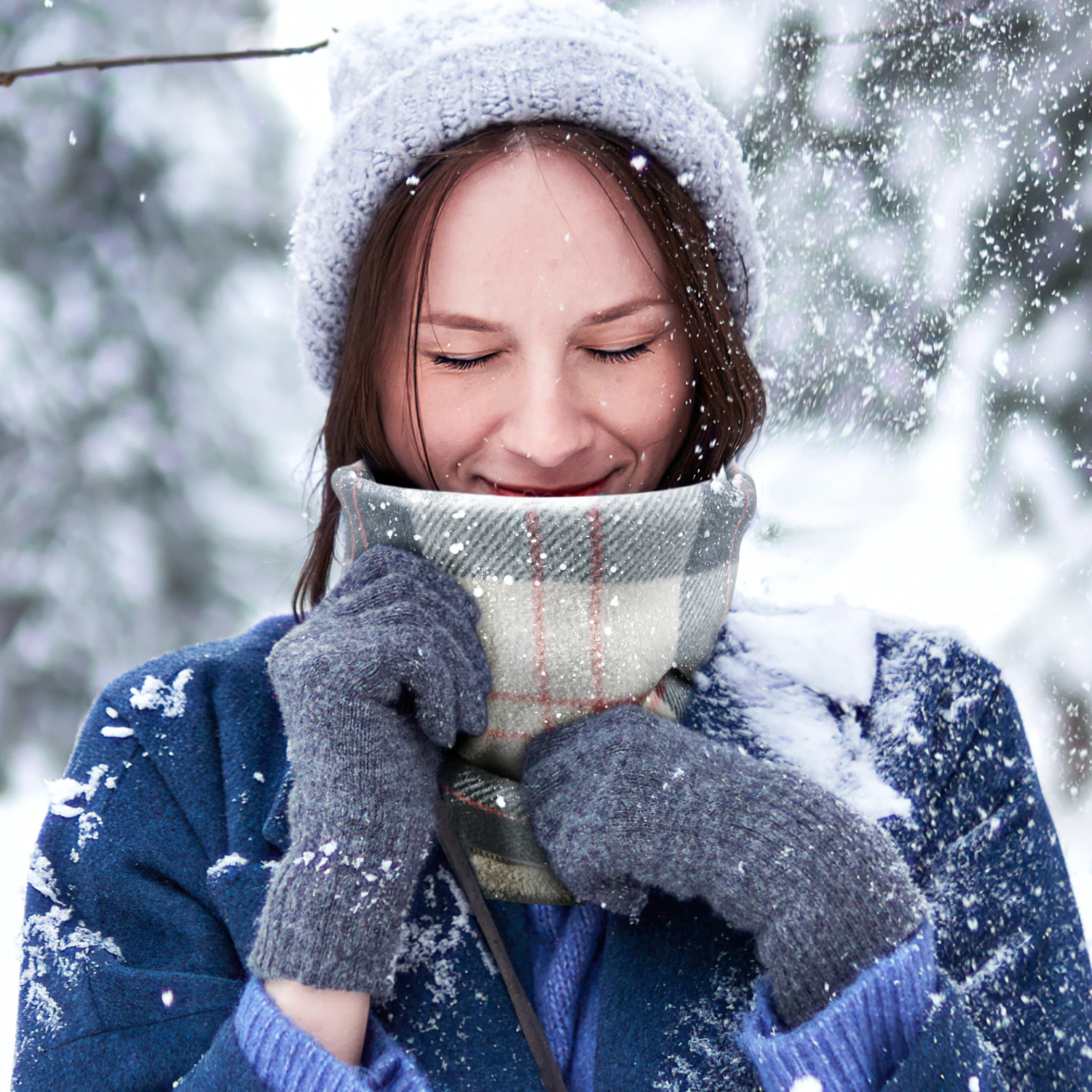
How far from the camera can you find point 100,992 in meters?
1.18

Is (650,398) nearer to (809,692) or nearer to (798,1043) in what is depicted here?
(809,692)

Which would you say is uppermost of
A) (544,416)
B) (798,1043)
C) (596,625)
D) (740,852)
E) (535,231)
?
(535,231)

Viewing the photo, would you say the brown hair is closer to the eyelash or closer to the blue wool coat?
the eyelash

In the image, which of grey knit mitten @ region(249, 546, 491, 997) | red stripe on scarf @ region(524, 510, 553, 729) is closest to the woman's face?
red stripe on scarf @ region(524, 510, 553, 729)

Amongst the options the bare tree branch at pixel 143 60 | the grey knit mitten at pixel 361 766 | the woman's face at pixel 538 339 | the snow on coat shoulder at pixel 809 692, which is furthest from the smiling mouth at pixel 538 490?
the bare tree branch at pixel 143 60

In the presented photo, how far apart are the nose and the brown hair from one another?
0.50 feet

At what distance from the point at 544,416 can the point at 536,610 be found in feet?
0.85

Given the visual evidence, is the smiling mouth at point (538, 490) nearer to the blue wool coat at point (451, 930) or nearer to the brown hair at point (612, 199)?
the brown hair at point (612, 199)

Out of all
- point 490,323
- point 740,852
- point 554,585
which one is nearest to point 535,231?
point 490,323

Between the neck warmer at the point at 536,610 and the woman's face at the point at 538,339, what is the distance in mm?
95

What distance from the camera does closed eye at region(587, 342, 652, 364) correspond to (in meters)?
1.37

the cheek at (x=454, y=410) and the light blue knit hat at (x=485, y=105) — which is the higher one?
the light blue knit hat at (x=485, y=105)

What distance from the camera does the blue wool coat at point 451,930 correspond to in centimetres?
117

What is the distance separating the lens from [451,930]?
1.26 m
